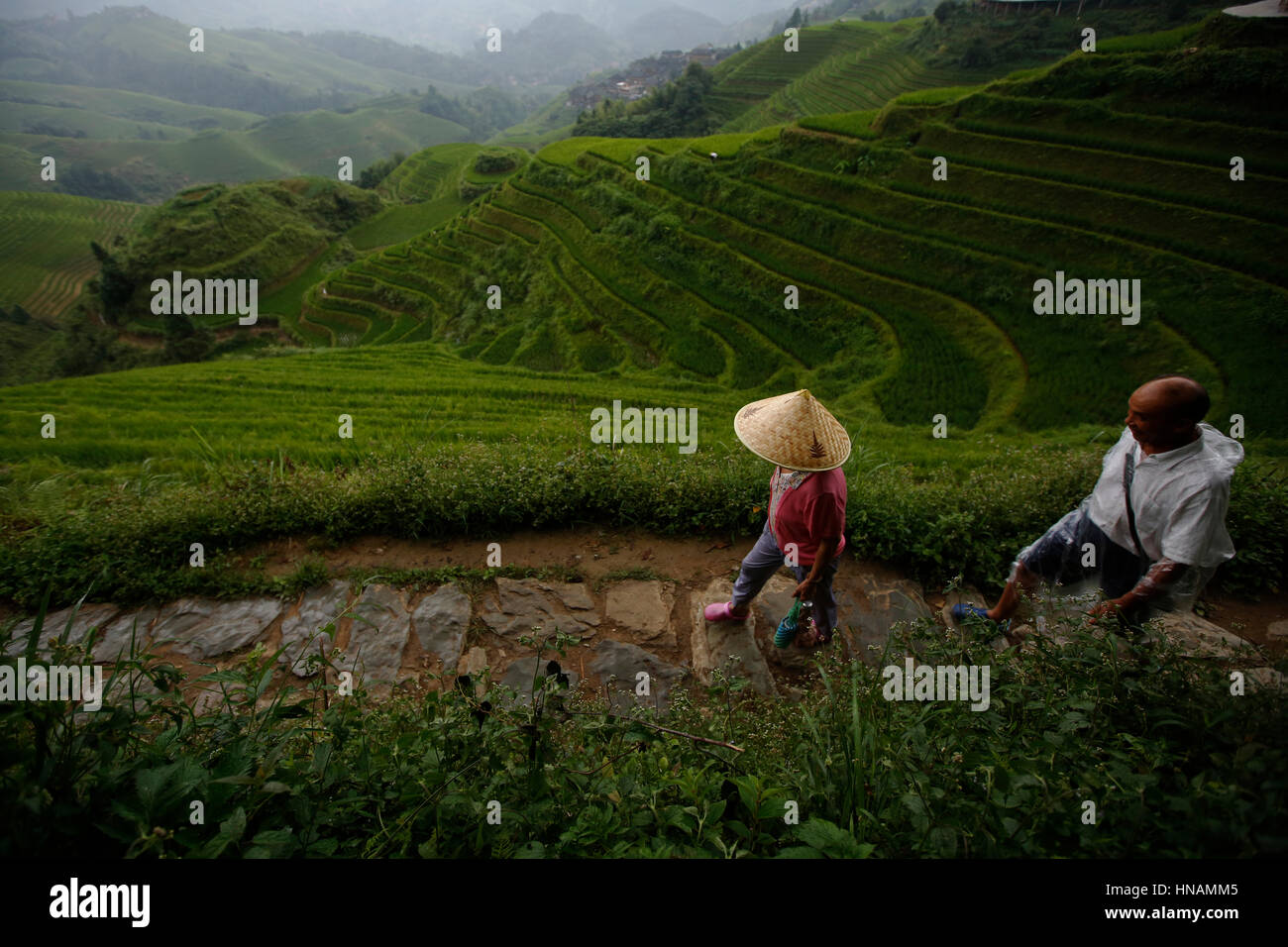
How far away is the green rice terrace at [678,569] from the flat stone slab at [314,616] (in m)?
0.05

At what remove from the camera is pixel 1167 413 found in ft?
10.2

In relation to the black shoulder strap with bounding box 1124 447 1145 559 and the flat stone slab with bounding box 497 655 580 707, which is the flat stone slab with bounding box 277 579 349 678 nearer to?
the flat stone slab with bounding box 497 655 580 707

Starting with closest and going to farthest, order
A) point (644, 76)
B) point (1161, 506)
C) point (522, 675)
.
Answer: point (1161, 506) < point (522, 675) < point (644, 76)

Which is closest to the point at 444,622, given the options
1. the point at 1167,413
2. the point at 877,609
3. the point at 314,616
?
the point at 314,616

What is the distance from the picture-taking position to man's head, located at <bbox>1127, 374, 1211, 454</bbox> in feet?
10.1

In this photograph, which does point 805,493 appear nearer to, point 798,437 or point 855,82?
point 798,437

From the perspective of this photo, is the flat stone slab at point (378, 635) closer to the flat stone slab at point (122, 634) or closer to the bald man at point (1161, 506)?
the flat stone slab at point (122, 634)

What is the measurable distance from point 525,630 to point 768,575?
5.81 feet

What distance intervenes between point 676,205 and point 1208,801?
3311 cm

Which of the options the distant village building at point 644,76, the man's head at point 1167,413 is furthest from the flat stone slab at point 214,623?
the distant village building at point 644,76

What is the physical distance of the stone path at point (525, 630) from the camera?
379cm
